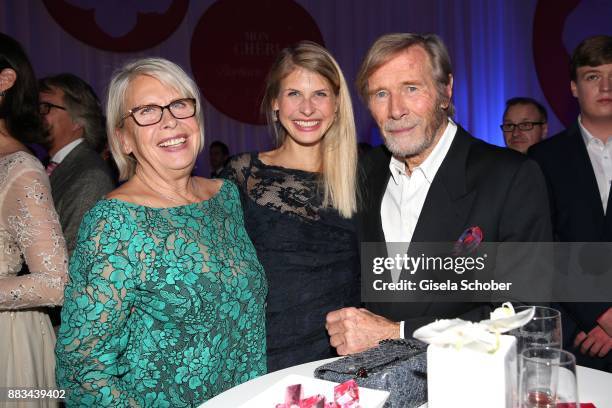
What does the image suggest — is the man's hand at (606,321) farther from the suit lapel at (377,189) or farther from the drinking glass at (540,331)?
the drinking glass at (540,331)

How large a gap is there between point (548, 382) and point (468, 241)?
1.08 metres

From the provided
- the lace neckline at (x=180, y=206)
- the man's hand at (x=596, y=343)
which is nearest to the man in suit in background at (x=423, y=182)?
the lace neckline at (x=180, y=206)

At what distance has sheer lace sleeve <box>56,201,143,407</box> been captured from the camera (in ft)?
5.63

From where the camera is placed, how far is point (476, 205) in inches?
87.2

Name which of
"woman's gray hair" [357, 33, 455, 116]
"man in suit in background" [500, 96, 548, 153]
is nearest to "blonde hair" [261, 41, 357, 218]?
"woman's gray hair" [357, 33, 455, 116]

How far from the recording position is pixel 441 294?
2.25m

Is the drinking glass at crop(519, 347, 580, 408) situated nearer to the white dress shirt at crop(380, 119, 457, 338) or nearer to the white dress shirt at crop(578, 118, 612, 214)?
the white dress shirt at crop(380, 119, 457, 338)

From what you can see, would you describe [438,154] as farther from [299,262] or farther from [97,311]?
[97,311]

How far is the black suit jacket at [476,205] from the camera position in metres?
2.14

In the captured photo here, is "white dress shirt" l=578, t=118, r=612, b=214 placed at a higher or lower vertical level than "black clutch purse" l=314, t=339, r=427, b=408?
higher

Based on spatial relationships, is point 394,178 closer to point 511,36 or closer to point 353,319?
point 353,319

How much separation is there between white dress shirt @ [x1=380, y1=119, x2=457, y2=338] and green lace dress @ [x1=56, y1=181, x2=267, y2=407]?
0.67 metres

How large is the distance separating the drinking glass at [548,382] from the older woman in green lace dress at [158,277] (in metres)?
1.07

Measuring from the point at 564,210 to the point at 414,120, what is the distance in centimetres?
119
